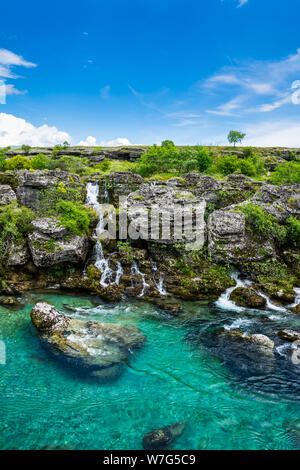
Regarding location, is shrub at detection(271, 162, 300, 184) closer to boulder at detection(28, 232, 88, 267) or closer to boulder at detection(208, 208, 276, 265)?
boulder at detection(208, 208, 276, 265)

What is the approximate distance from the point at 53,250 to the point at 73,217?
387 cm

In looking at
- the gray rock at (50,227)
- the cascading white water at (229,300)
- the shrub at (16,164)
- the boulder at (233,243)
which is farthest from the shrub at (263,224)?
the shrub at (16,164)

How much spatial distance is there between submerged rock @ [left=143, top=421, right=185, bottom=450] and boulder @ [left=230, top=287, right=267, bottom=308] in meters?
11.8

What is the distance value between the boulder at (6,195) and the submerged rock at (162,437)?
77.3 ft

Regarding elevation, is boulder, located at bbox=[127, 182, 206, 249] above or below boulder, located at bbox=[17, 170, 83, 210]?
below

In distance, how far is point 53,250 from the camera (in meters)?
21.1

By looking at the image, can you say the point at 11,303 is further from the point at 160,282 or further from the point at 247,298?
the point at 247,298

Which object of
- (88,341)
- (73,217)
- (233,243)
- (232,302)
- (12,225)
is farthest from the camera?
(73,217)

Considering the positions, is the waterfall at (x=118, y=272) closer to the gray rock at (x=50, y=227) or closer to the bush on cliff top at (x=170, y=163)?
the gray rock at (x=50, y=227)

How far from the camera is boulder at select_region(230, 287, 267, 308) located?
19.2 metres

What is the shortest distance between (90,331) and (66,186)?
18003 millimetres

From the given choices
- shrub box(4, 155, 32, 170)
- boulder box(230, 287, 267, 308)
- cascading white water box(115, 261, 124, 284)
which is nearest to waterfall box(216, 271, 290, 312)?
boulder box(230, 287, 267, 308)

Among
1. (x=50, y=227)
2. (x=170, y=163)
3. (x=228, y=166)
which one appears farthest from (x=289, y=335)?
(x=170, y=163)

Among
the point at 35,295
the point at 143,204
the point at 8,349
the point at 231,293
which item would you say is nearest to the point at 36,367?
the point at 8,349
